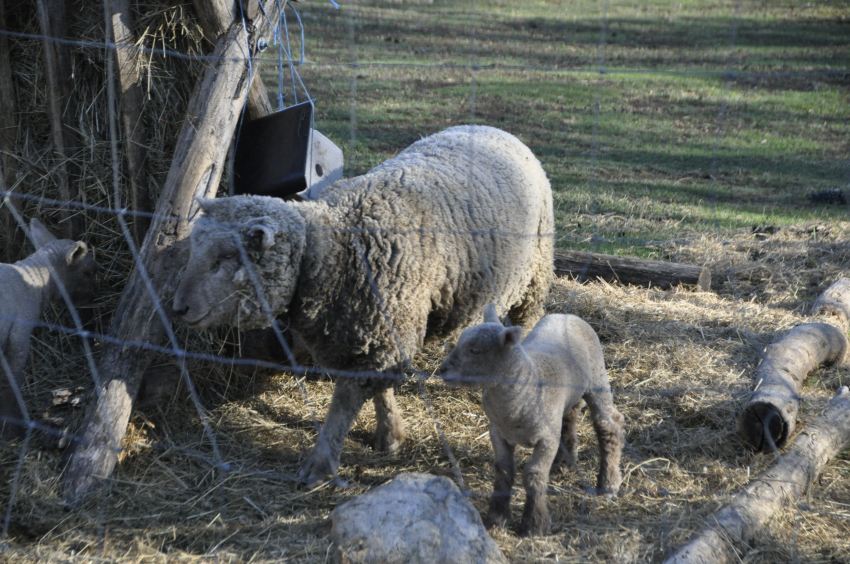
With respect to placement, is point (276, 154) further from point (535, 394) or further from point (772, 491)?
point (772, 491)

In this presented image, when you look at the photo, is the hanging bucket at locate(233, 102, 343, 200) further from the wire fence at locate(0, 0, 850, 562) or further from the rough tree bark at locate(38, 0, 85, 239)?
the rough tree bark at locate(38, 0, 85, 239)

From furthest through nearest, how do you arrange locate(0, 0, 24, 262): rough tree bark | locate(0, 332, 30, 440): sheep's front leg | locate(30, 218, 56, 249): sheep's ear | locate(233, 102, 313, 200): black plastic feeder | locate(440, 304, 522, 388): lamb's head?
locate(30, 218, 56, 249): sheep's ear → locate(0, 0, 24, 262): rough tree bark → locate(233, 102, 313, 200): black plastic feeder → locate(0, 332, 30, 440): sheep's front leg → locate(440, 304, 522, 388): lamb's head

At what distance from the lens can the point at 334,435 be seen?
389 cm

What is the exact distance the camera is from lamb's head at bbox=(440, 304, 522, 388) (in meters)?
3.18

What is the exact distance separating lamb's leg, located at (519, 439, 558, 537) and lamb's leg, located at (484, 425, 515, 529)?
0.30 ft

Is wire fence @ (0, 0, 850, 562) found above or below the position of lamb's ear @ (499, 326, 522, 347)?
below

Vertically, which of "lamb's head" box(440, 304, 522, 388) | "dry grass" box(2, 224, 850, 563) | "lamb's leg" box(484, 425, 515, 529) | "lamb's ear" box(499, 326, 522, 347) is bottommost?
"dry grass" box(2, 224, 850, 563)

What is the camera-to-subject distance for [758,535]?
3246 mm

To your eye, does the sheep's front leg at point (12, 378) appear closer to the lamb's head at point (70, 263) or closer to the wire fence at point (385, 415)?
the wire fence at point (385, 415)

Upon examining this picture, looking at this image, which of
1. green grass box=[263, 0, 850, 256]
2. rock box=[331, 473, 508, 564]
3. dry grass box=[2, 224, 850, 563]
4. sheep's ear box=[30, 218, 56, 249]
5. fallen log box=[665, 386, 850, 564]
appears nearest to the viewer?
rock box=[331, 473, 508, 564]

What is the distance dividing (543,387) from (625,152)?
7.71 metres

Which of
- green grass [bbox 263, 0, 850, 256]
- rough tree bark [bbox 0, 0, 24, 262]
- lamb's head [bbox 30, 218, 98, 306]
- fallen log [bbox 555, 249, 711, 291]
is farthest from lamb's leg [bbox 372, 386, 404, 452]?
rough tree bark [bbox 0, 0, 24, 262]

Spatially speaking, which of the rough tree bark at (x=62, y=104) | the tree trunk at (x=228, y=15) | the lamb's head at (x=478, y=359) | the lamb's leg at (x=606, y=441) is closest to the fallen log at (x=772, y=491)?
the lamb's leg at (x=606, y=441)

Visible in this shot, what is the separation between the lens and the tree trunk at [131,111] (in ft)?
14.2
